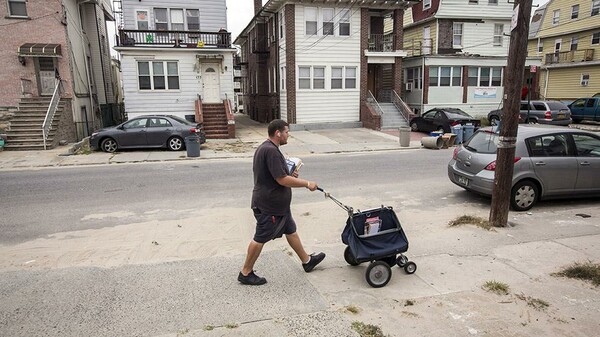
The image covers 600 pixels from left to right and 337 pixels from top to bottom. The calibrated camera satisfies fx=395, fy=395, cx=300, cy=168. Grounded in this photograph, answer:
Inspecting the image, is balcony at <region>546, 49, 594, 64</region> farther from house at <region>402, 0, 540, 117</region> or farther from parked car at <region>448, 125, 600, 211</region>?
parked car at <region>448, 125, 600, 211</region>

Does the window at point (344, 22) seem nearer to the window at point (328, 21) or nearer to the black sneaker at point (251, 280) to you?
the window at point (328, 21)

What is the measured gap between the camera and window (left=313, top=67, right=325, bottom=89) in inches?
925

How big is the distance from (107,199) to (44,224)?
5.99 ft

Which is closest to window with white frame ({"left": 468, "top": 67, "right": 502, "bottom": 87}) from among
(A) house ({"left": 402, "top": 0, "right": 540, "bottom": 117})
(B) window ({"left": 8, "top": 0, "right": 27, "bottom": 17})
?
(A) house ({"left": 402, "top": 0, "right": 540, "bottom": 117})

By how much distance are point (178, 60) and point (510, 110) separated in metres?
19.1

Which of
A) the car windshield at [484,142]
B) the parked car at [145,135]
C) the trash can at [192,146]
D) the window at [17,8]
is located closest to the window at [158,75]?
the window at [17,8]

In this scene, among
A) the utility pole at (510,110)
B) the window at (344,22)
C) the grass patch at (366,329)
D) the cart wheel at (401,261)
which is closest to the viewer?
the grass patch at (366,329)

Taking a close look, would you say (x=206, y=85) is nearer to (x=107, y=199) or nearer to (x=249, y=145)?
(x=249, y=145)

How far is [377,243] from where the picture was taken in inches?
175

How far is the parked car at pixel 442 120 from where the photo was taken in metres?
20.5

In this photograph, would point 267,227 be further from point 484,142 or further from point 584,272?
point 484,142

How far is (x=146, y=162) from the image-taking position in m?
13.9

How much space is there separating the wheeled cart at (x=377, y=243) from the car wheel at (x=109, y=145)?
13.7 meters

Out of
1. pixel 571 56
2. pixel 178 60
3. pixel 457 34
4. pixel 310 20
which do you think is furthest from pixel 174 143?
pixel 571 56
